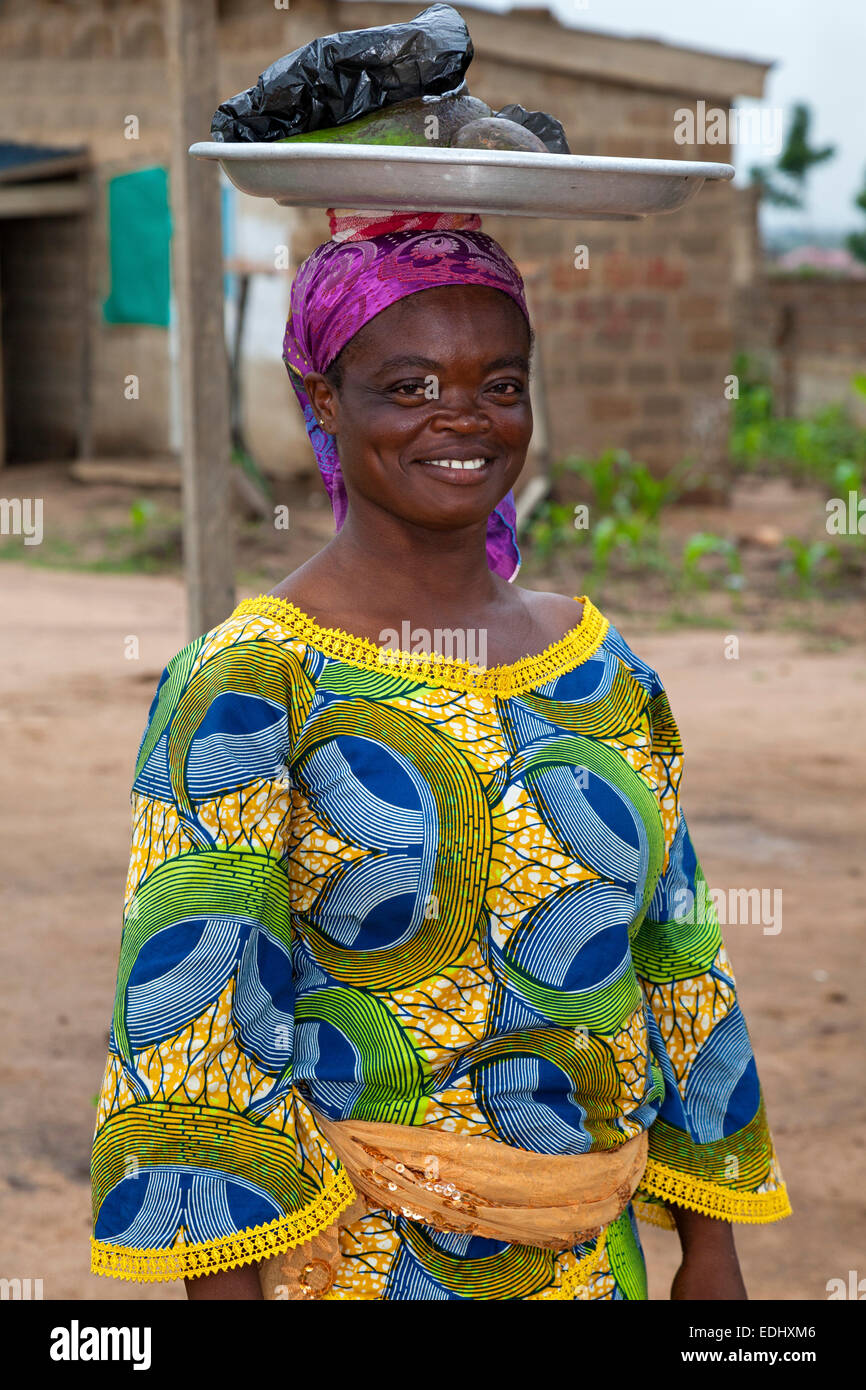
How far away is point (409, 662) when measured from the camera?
1.45m

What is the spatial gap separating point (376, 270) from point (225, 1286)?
37.0 inches

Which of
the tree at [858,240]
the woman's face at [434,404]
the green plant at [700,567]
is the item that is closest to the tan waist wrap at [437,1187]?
the woman's face at [434,404]

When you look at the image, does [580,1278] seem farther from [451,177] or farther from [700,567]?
[700,567]

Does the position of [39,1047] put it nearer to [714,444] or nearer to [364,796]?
[364,796]

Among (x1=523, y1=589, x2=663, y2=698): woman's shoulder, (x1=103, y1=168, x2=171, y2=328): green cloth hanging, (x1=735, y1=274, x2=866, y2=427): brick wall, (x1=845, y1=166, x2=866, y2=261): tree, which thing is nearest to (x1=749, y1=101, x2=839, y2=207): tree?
(x1=845, y1=166, x2=866, y2=261): tree

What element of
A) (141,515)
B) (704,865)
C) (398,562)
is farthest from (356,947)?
(141,515)

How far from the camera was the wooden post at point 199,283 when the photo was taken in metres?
3.49

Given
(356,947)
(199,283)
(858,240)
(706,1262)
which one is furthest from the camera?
(858,240)

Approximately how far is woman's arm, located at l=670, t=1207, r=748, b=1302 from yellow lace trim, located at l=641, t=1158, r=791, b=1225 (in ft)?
0.04

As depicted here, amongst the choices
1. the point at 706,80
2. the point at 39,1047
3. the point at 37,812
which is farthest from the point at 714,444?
the point at 39,1047

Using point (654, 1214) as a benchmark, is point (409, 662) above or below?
above

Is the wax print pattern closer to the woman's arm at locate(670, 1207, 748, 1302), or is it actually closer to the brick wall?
the woman's arm at locate(670, 1207, 748, 1302)

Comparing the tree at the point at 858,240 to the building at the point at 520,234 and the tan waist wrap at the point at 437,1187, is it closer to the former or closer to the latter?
the building at the point at 520,234
